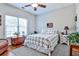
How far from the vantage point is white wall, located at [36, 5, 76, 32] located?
2271 mm

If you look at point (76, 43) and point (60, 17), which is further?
point (60, 17)

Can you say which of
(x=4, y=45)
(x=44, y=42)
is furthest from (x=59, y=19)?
(x=4, y=45)

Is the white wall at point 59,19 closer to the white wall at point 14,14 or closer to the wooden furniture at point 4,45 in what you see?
the white wall at point 14,14

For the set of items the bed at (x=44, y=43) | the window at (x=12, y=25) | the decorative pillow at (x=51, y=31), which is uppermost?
the window at (x=12, y=25)

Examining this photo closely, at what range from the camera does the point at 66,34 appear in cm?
238

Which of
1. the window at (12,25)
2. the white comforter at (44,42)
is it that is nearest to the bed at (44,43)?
the white comforter at (44,42)

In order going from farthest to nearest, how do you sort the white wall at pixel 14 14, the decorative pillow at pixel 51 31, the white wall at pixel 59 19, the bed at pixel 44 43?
the bed at pixel 44 43 → the decorative pillow at pixel 51 31 → the white wall at pixel 59 19 → the white wall at pixel 14 14

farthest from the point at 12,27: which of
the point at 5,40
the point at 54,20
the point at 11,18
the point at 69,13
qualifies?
the point at 69,13

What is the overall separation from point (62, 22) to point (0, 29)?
1.53 meters

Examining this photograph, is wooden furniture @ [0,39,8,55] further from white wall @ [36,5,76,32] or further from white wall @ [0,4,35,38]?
white wall @ [36,5,76,32]

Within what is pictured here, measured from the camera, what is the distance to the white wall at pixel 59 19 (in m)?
2.27

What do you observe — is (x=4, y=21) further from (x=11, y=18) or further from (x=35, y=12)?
(x=35, y=12)

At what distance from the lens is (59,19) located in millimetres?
2492

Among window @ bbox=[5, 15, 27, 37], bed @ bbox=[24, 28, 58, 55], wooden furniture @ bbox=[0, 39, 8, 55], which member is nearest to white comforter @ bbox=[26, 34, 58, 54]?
bed @ bbox=[24, 28, 58, 55]
